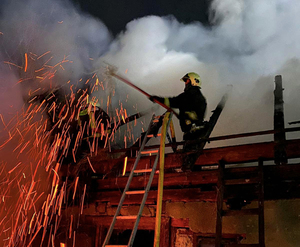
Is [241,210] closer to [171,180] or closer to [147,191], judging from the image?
[147,191]

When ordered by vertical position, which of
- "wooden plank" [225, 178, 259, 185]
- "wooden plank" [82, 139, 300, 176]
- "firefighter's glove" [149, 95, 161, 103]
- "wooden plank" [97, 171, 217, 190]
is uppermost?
"firefighter's glove" [149, 95, 161, 103]

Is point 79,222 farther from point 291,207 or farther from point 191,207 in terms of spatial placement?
point 291,207

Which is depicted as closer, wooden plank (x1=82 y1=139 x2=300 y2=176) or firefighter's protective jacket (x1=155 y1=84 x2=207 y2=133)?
wooden plank (x1=82 y1=139 x2=300 y2=176)

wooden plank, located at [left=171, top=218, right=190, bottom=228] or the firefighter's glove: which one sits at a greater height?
the firefighter's glove

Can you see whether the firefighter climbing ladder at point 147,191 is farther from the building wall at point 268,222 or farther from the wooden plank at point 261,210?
the wooden plank at point 261,210

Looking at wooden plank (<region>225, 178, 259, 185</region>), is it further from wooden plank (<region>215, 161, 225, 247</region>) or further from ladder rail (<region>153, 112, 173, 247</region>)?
ladder rail (<region>153, 112, 173, 247</region>)

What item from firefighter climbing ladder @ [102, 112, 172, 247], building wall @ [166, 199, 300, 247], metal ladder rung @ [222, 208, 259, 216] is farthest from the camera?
building wall @ [166, 199, 300, 247]

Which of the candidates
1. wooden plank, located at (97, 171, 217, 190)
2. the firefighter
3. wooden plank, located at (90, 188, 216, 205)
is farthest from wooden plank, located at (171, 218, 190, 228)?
the firefighter

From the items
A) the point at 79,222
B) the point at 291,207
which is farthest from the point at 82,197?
the point at 291,207

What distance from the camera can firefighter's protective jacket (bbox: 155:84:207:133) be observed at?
652 centimetres

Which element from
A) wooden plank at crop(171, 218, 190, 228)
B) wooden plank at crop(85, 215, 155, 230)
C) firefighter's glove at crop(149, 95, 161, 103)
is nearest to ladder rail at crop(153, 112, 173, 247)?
firefighter's glove at crop(149, 95, 161, 103)

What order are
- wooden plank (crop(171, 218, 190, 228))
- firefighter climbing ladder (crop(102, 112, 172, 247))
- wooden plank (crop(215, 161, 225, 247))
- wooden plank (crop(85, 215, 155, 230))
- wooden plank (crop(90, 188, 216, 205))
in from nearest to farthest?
firefighter climbing ladder (crop(102, 112, 172, 247)) → wooden plank (crop(215, 161, 225, 247)) → wooden plank (crop(90, 188, 216, 205)) → wooden plank (crop(171, 218, 190, 228)) → wooden plank (crop(85, 215, 155, 230))

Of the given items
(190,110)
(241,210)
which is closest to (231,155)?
(241,210)

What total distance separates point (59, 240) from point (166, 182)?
111 inches
